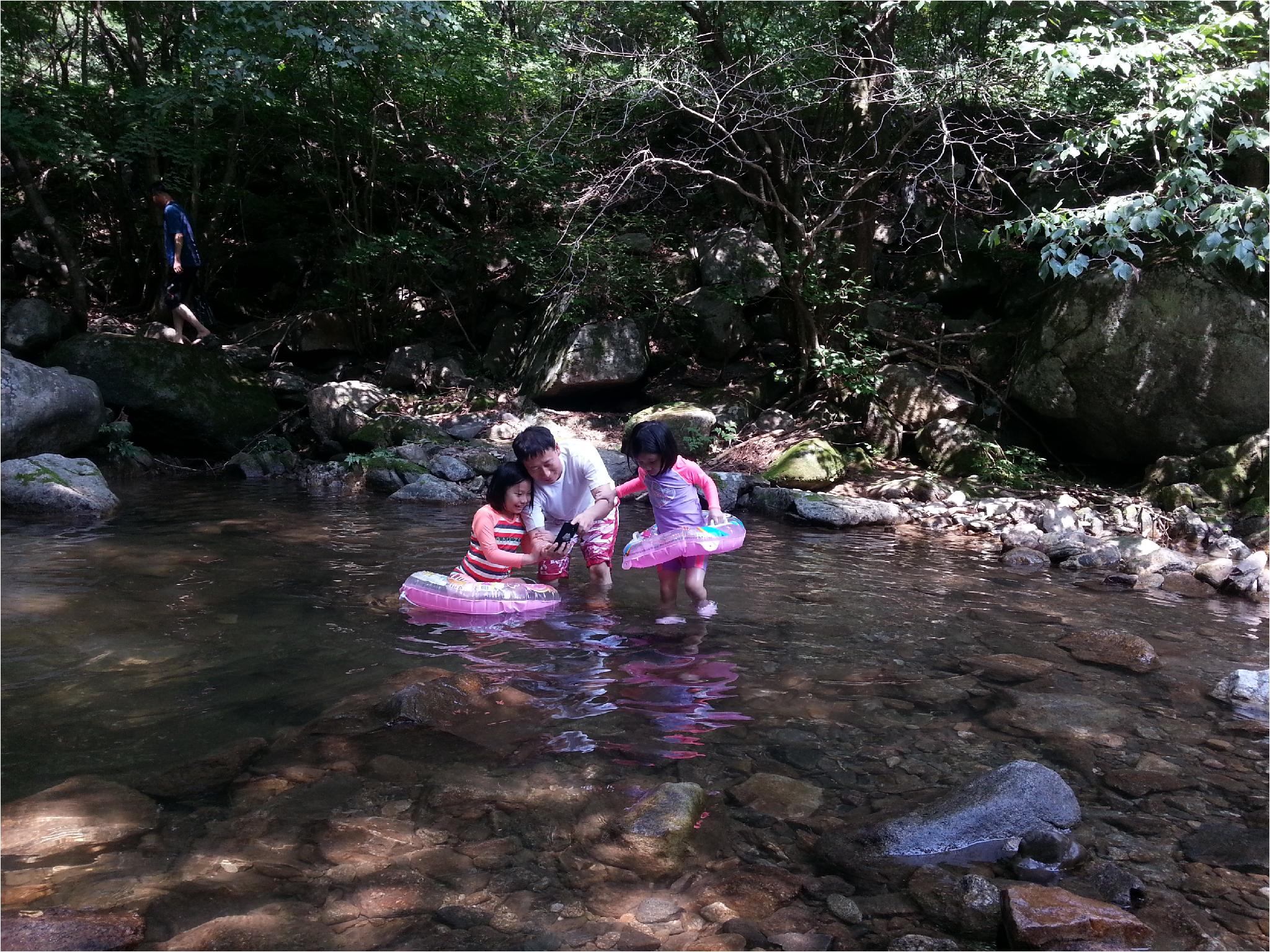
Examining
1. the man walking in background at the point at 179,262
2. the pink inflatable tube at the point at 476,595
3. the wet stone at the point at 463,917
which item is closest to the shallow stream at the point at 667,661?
the pink inflatable tube at the point at 476,595

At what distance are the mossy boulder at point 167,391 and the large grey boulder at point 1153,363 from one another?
34.5 ft

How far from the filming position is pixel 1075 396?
10844mm

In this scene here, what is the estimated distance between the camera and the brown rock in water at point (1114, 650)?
530 centimetres

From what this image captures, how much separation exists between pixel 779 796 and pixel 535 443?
2.76 metres

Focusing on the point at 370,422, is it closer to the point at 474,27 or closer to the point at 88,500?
the point at 88,500

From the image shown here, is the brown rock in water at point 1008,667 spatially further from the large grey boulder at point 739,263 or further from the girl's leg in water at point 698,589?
the large grey boulder at point 739,263

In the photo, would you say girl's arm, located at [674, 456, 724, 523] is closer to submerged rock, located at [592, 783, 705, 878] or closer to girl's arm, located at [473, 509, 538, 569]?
girl's arm, located at [473, 509, 538, 569]

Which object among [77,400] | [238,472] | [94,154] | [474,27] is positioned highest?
[474,27]

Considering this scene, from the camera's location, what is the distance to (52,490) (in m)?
8.83

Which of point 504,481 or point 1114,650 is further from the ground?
point 504,481

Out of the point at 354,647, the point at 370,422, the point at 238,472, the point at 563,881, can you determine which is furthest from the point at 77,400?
the point at 563,881

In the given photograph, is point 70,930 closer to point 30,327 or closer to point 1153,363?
point 1153,363

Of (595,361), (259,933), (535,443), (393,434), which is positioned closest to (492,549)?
(535,443)

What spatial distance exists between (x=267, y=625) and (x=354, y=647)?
73 cm
